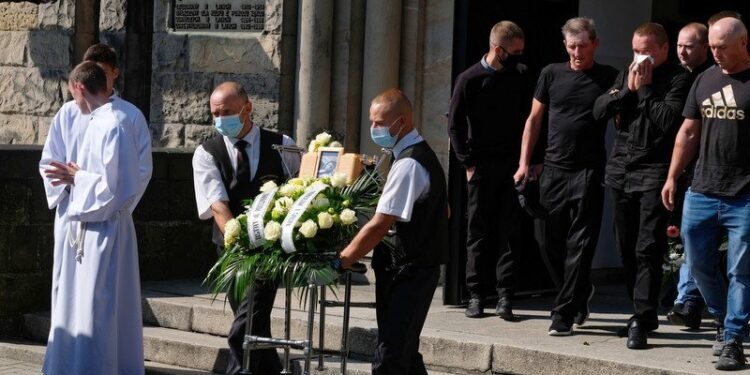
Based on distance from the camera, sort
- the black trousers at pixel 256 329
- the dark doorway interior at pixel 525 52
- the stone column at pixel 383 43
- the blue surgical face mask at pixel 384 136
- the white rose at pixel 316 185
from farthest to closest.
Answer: the stone column at pixel 383 43 → the dark doorway interior at pixel 525 52 → the black trousers at pixel 256 329 → the white rose at pixel 316 185 → the blue surgical face mask at pixel 384 136

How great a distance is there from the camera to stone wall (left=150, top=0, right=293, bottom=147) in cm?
1173

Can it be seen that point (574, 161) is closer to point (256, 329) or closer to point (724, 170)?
point (724, 170)

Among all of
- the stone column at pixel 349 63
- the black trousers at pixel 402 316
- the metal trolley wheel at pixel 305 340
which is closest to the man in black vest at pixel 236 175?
the metal trolley wheel at pixel 305 340

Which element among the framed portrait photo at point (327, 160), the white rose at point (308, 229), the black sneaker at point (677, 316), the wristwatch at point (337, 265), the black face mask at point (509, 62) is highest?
the black face mask at point (509, 62)

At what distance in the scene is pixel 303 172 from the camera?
840 centimetres

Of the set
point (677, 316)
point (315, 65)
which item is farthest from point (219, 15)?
point (677, 316)

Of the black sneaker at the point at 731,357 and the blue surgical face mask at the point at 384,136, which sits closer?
the blue surgical face mask at the point at 384,136

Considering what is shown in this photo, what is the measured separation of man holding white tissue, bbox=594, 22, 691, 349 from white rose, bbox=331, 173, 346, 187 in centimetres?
180

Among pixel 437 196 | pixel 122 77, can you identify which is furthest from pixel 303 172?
pixel 122 77

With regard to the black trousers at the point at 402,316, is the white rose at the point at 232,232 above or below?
above

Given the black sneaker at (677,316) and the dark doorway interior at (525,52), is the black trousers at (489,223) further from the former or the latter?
the black sneaker at (677,316)

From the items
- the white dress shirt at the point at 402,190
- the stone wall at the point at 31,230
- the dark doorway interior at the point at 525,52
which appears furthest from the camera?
the stone wall at the point at 31,230

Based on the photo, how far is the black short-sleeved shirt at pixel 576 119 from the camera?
8852 mm

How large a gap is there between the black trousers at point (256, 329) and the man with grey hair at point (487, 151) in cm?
167
